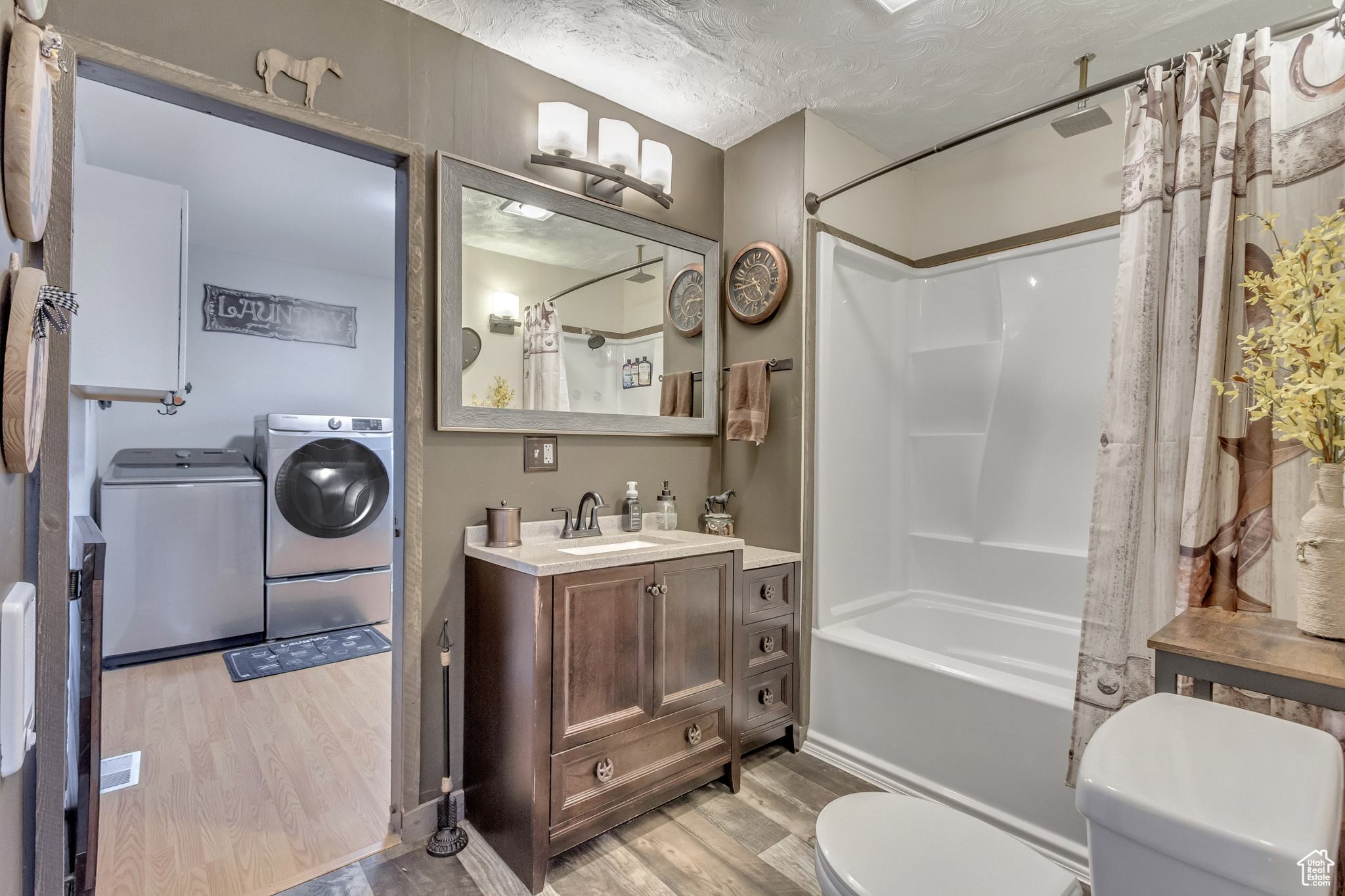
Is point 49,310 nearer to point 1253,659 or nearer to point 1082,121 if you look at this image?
point 1253,659

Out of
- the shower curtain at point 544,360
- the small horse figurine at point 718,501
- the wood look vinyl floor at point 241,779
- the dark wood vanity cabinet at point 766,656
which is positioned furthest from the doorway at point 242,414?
the small horse figurine at point 718,501

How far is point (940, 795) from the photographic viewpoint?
207 centimetres

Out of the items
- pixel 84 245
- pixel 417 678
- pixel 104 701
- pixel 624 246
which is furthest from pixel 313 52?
pixel 104 701

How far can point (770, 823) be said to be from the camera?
6.56ft

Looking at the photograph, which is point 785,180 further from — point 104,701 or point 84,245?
point 104,701

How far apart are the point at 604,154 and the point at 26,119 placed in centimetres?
176

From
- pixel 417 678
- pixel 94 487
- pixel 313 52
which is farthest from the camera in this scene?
pixel 94 487

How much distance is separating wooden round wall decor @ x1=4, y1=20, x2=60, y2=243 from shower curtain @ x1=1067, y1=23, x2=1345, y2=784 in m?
2.23

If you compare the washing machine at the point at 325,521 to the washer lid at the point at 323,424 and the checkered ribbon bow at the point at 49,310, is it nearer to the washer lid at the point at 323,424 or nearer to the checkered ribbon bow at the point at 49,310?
the washer lid at the point at 323,424

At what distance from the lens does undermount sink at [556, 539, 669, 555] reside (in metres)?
2.14

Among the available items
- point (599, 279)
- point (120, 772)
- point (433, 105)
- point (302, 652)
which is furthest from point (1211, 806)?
point (302, 652)

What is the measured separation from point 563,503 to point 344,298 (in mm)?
3311

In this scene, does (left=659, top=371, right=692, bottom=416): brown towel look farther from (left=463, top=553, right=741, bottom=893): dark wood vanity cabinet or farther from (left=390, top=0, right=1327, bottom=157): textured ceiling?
(left=390, top=0, right=1327, bottom=157): textured ceiling

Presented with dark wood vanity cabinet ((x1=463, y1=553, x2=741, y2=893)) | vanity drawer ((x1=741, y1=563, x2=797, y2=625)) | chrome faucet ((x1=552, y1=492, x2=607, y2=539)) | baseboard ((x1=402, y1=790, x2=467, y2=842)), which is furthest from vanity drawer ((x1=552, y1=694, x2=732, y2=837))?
chrome faucet ((x1=552, y1=492, x2=607, y2=539))
